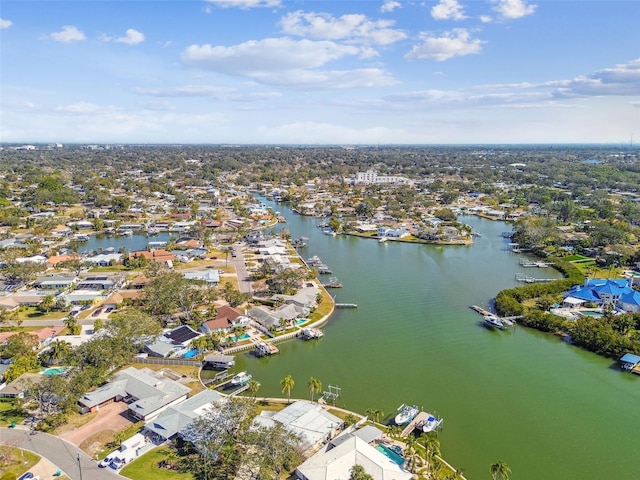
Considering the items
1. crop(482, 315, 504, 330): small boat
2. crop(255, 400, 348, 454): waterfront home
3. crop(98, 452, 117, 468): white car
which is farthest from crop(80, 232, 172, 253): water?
crop(482, 315, 504, 330): small boat

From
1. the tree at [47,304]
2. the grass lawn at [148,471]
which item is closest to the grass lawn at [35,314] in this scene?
the tree at [47,304]

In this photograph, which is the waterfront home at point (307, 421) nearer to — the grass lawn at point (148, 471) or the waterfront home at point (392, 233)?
the grass lawn at point (148, 471)

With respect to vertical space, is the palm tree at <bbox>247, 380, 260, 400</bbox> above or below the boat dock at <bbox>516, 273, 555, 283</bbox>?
below

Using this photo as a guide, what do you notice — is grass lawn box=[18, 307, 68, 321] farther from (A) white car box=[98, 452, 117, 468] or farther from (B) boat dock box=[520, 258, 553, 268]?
(B) boat dock box=[520, 258, 553, 268]

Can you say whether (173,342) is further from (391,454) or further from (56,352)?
(391,454)

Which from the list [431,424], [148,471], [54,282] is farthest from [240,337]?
[54,282]

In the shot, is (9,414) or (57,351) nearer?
(9,414)

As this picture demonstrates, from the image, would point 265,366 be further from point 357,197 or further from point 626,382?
point 357,197
